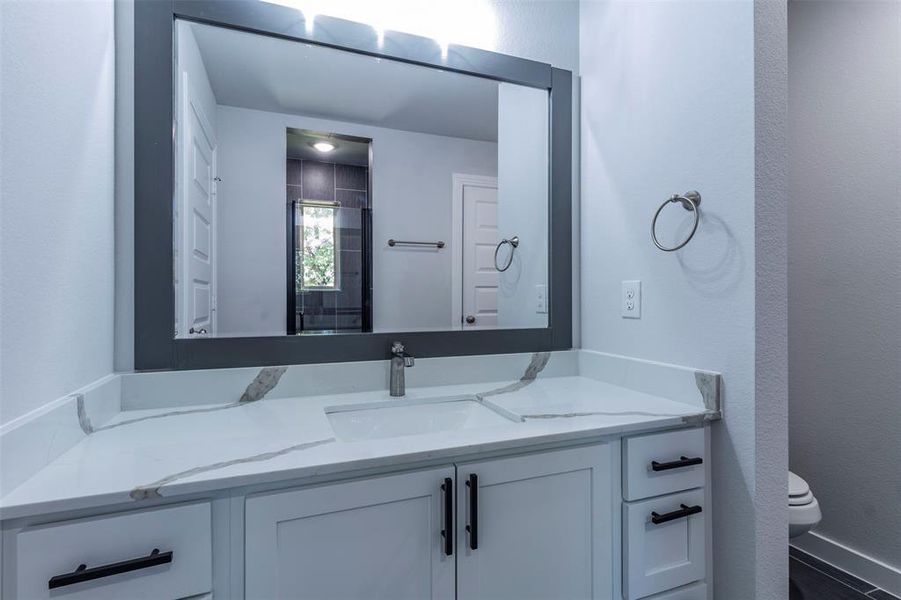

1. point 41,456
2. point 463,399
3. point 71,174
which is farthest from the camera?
point 463,399

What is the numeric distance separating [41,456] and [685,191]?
154 centimetres

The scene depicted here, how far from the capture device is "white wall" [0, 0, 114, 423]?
74 centimetres

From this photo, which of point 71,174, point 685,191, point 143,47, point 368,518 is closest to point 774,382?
point 685,191

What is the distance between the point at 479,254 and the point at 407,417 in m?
0.60

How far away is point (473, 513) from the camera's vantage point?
3.03 ft

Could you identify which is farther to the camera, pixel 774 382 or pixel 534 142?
pixel 534 142

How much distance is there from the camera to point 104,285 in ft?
3.63

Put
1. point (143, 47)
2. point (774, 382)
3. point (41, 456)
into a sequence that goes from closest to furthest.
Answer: point (41, 456) → point (774, 382) → point (143, 47)

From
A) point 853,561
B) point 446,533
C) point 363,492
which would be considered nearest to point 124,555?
point 363,492

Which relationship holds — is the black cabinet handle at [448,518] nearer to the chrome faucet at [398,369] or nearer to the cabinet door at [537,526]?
the cabinet door at [537,526]

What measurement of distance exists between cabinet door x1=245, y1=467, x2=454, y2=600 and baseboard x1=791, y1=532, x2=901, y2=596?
1.81 metres

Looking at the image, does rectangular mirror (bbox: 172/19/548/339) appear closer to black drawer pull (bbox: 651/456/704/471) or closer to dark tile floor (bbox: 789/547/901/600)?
black drawer pull (bbox: 651/456/704/471)

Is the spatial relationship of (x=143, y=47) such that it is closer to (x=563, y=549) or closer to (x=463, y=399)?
(x=463, y=399)

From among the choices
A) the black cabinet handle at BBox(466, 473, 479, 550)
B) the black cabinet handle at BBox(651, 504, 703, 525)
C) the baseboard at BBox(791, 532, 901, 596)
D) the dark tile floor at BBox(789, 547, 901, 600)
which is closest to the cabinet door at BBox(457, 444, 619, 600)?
the black cabinet handle at BBox(466, 473, 479, 550)
